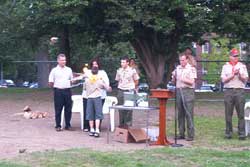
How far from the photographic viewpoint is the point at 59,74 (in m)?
13.7

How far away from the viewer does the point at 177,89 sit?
39.7ft

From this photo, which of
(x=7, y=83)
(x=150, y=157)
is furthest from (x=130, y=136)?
(x=7, y=83)

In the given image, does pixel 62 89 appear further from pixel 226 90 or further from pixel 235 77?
pixel 235 77

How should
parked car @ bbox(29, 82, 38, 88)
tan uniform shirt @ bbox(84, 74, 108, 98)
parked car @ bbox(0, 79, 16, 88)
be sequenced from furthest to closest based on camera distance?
parked car @ bbox(29, 82, 38, 88) → parked car @ bbox(0, 79, 16, 88) → tan uniform shirt @ bbox(84, 74, 108, 98)

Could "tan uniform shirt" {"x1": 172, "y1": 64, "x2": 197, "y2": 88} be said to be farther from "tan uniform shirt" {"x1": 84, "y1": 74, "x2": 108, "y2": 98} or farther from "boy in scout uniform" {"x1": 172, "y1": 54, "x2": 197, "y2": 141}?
"tan uniform shirt" {"x1": 84, "y1": 74, "x2": 108, "y2": 98}

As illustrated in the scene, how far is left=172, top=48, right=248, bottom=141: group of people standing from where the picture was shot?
11963 millimetres

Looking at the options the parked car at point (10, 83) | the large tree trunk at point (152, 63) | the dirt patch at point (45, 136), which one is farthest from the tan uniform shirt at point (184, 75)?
the parked car at point (10, 83)

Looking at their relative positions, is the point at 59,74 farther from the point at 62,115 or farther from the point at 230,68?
the point at 230,68

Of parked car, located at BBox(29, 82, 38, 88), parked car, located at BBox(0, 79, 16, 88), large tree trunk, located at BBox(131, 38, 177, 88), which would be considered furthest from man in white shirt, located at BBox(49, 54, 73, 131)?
parked car, located at BBox(29, 82, 38, 88)

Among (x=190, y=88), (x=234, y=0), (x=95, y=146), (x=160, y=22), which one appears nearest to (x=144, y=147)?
(x=95, y=146)

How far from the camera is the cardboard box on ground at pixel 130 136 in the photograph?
38.3ft

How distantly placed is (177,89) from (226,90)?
1.02 m

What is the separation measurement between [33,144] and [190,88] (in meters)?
3.29

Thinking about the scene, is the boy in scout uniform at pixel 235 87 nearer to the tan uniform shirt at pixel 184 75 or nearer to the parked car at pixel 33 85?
the tan uniform shirt at pixel 184 75
